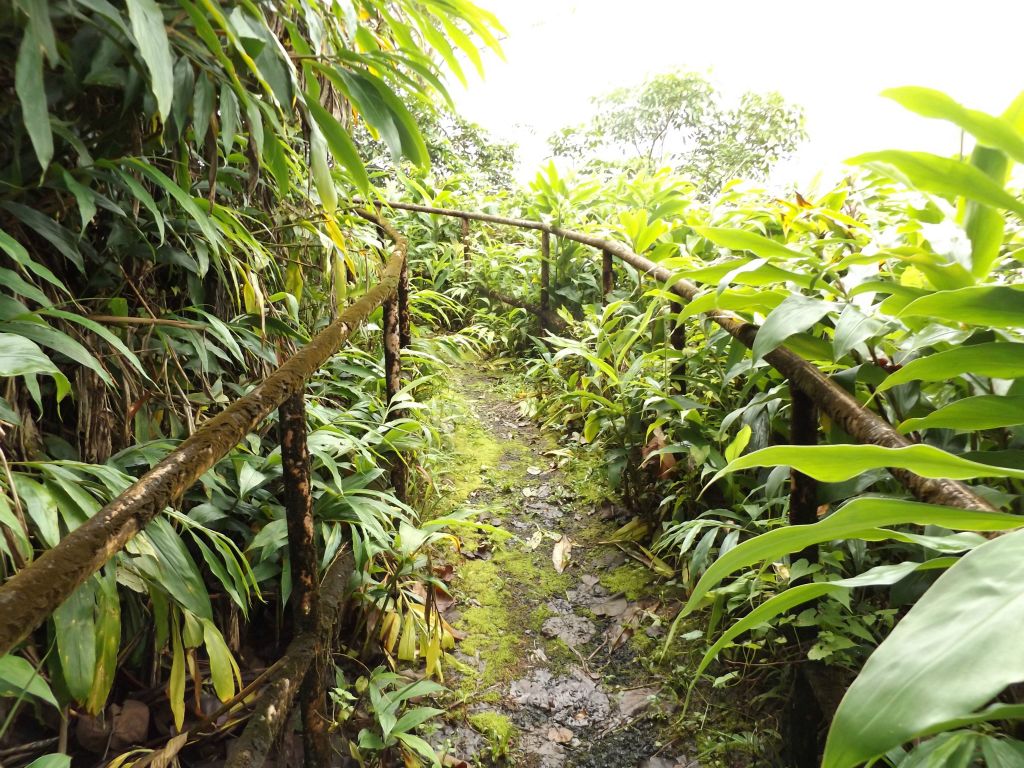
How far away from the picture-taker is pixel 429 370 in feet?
9.74

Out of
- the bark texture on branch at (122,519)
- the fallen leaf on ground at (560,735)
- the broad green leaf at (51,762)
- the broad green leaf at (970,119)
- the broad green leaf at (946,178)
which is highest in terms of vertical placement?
the broad green leaf at (970,119)

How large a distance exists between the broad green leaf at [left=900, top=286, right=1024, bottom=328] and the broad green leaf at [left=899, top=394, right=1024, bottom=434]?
97 mm

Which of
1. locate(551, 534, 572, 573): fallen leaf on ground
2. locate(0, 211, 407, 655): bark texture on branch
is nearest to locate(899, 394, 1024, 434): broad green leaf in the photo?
locate(0, 211, 407, 655): bark texture on branch

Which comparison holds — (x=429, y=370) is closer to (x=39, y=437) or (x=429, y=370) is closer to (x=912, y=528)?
(x=39, y=437)

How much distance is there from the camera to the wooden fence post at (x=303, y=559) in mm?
945

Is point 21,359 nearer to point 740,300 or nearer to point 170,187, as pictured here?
point 170,187

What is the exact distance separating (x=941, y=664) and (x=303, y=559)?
91 cm

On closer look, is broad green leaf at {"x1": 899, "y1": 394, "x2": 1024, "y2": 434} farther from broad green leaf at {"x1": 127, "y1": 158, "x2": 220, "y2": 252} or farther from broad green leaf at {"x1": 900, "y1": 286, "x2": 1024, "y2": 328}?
broad green leaf at {"x1": 127, "y1": 158, "x2": 220, "y2": 252}

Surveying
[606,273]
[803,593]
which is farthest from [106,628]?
[606,273]

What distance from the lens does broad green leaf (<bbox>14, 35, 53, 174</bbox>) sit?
692mm

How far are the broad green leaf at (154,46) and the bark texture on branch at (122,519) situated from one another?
37 centimetres

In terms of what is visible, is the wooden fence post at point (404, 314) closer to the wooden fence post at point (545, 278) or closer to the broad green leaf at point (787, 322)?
the wooden fence post at point (545, 278)

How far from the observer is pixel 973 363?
0.73 meters

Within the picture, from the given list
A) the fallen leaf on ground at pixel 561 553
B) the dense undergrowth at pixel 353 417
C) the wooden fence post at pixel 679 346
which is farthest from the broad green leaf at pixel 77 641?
the wooden fence post at pixel 679 346
